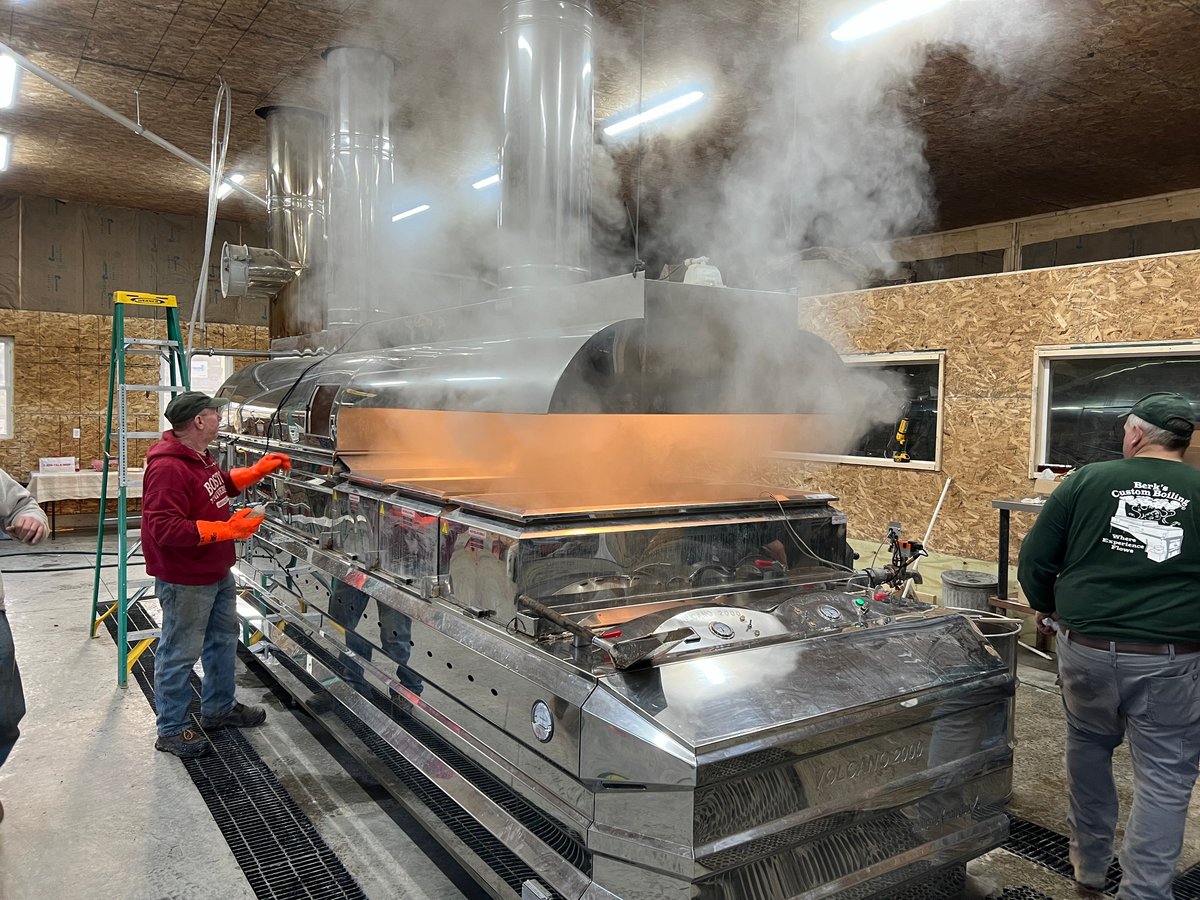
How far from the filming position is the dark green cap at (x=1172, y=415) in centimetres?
244

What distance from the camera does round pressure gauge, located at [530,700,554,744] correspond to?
208 centimetres

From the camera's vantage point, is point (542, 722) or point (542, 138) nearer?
point (542, 722)

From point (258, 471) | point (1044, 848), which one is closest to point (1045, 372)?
point (1044, 848)

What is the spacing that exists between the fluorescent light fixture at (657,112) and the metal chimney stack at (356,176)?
1.76 meters

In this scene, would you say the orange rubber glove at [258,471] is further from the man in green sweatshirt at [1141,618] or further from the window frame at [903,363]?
the window frame at [903,363]

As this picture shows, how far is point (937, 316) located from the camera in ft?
19.4

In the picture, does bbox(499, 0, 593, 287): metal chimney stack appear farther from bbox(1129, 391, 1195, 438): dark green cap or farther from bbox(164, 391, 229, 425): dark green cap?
bbox(1129, 391, 1195, 438): dark green cap

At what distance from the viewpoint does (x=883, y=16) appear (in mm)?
4145

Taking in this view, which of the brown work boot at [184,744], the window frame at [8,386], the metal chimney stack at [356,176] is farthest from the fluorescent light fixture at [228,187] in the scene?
the brown work boot at [184,744]

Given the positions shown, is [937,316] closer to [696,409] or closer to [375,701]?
[696,409]

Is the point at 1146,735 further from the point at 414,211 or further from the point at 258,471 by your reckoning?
the point at 414,211

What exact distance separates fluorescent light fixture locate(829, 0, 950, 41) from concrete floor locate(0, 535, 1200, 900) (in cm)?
371

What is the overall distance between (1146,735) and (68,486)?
407 inches

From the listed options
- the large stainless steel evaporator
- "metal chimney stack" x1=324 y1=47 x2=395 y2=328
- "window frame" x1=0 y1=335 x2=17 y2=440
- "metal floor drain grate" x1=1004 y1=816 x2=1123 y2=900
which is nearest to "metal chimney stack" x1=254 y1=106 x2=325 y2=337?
"metal chimney stack" x1=324 y1=47 x2=395 y2=328
